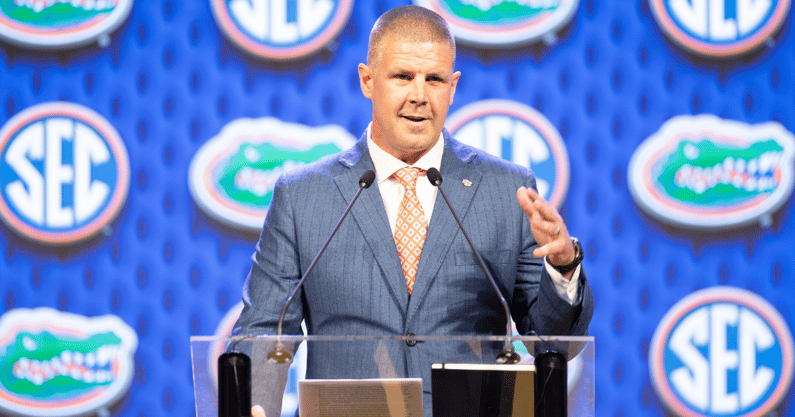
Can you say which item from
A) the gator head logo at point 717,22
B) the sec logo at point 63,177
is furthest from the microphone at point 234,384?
the gator head logo at point 717,22

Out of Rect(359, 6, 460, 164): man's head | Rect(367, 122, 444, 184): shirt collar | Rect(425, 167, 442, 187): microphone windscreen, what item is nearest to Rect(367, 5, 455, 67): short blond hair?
Rect(359, 6, 460, 164): man's head

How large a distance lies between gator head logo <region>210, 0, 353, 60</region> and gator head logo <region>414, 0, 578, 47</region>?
354mm

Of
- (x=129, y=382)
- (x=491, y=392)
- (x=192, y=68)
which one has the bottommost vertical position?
(x=129, y=382)

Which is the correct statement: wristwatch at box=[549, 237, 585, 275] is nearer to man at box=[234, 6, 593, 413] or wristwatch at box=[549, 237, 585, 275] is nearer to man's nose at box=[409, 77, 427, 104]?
man at box=[234, 6, 593, 413]

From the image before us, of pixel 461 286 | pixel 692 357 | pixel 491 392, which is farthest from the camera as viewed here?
pixel 692 357

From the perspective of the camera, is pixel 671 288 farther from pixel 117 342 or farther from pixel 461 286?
pixel 117 342

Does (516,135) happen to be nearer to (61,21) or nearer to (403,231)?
(403,231)

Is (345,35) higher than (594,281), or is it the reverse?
(345,35)

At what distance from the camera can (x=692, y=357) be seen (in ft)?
9.26

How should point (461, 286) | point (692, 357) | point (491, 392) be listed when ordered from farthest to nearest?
point (692, 357), point (461, 286), point (491, 392)

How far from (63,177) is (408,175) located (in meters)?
1.67

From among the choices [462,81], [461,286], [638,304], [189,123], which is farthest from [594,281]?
[189,123]

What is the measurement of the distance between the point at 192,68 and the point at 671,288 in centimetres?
199

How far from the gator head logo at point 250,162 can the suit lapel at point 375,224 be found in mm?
975
